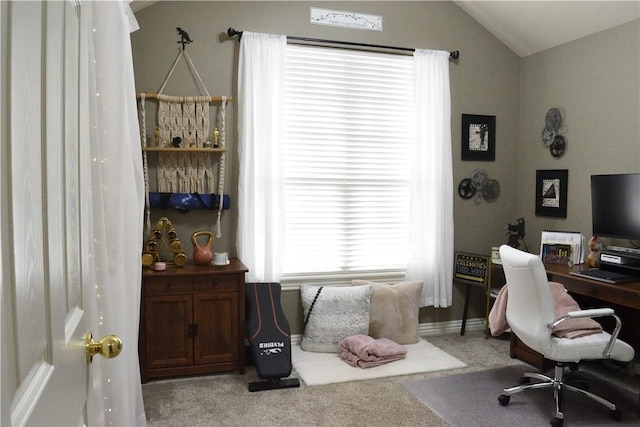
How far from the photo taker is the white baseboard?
4.48m

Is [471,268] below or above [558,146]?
below

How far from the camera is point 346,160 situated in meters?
4.16

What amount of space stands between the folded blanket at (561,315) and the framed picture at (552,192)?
1.18m

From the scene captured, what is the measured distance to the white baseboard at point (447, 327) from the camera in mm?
4484

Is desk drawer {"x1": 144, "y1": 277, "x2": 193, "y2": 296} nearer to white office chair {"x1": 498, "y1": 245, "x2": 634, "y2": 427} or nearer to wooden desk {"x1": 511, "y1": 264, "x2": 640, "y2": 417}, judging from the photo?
white office chair {"x1": 498, "y1": 245, "x2": 634, "y2": 427}

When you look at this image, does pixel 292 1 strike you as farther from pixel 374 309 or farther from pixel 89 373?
pixel 89 373

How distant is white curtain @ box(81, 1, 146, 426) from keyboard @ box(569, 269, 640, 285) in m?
2.76

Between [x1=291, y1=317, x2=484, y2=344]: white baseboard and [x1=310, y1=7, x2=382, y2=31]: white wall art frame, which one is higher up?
[x1=310, y1=7, x2=382, y2=31]: white wall art frame

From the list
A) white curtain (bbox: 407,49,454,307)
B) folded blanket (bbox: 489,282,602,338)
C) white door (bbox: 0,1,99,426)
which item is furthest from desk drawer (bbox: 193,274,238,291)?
white door (bbox: 0,1,99,426)

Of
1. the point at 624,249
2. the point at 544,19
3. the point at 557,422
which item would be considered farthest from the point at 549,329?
the point at 544,19

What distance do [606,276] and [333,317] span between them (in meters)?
1.92

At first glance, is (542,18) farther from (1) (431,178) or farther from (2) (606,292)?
(2) (606,292)

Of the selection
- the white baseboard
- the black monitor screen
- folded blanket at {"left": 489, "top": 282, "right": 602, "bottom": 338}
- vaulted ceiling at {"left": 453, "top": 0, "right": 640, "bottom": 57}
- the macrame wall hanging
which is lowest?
the white baseboard

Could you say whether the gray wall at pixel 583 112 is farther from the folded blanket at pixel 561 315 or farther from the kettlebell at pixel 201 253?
the kettlebell at pixel 201 253
